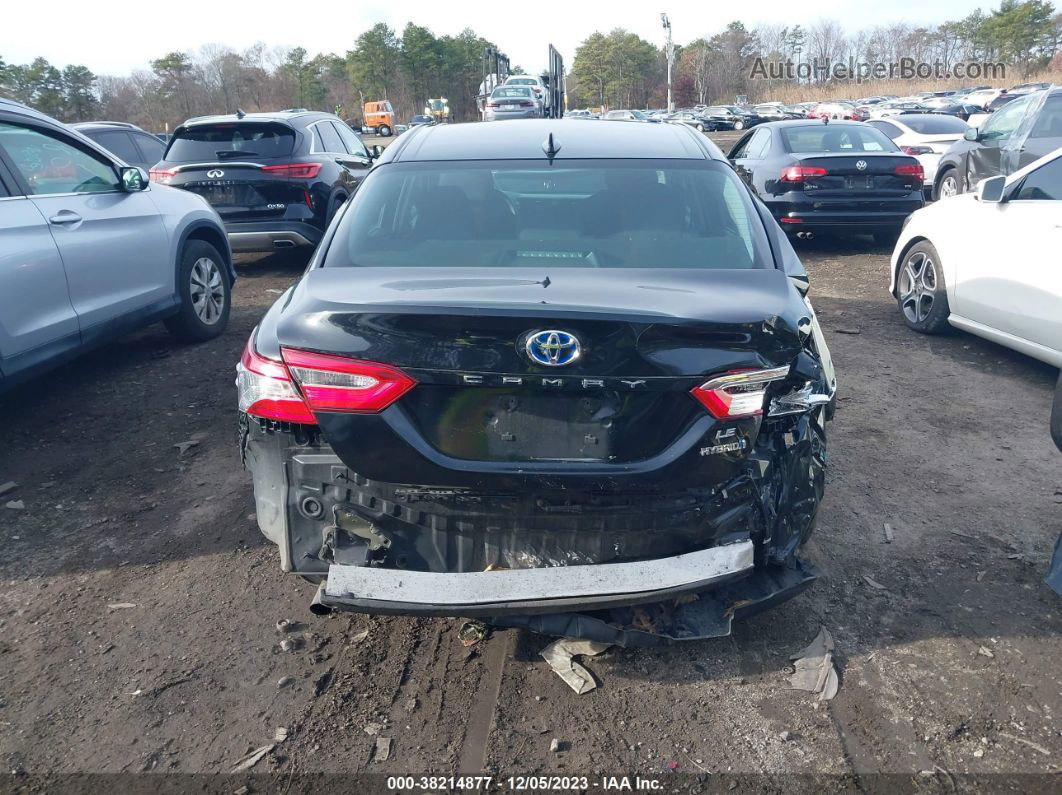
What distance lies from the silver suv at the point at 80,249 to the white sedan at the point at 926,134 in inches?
480

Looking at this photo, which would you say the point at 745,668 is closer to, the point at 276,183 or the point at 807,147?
the point at 276,183

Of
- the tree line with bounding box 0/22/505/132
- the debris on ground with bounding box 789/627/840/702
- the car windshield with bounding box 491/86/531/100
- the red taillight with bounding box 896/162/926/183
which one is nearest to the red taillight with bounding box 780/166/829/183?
the red taillight with bounding box 896/162/926/183

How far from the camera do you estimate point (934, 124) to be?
15.4 metres

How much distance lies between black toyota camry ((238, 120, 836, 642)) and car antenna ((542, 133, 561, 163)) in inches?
36.0

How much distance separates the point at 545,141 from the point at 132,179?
3.60 metres

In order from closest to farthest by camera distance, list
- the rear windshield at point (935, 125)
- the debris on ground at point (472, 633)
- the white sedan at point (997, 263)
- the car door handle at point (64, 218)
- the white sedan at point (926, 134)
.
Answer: the debris on ground at point (472, 633), the car door handle at point (64, 218), the white sedan at point (997, 263), the white sedan at point (926, 134), the rear windshield at point (935, 125)

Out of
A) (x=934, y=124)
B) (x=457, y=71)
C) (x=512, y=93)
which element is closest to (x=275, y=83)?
(x=457, y=71)

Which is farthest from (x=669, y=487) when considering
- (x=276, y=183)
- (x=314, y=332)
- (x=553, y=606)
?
(x=276, y=183)

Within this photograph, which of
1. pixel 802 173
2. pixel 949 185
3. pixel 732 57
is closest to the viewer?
pixel 802 173

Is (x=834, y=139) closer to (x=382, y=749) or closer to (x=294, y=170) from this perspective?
(x=294, y=170)

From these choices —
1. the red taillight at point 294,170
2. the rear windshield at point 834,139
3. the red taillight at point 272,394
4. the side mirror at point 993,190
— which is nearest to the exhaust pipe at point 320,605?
the red taillight at point 272,394

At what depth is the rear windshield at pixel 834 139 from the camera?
10.5m

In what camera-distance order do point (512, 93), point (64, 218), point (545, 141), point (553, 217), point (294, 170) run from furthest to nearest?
point (512, 93) < point (294, 170) < point (64, 218) < point (545, 141) < point (553, 217)

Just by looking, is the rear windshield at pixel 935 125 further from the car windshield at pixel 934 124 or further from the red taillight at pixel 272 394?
the red taillight at pixel 272 394
